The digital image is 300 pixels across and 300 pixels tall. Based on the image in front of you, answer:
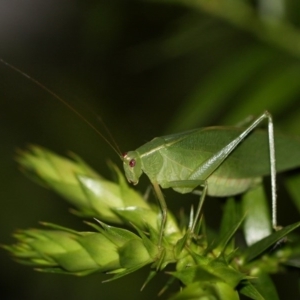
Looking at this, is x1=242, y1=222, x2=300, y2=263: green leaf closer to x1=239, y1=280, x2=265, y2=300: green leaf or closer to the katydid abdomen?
x1=239, y1=280, x2=265, y2=300: green leaf

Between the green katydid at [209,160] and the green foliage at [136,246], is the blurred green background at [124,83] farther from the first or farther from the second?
the green foliage at [136,246]

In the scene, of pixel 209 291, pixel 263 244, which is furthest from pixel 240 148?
pixel 209 291

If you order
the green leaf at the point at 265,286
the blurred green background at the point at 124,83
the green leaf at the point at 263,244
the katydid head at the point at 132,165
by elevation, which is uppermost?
the blurred green background at the point at 124,83

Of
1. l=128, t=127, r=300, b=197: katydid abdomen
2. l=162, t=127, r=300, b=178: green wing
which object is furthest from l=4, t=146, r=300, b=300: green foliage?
l=162, t=127, r=300, b=178: green wing

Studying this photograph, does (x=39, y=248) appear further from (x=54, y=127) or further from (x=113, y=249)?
(x=54, y=127)

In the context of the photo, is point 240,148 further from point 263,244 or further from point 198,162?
point 263,244

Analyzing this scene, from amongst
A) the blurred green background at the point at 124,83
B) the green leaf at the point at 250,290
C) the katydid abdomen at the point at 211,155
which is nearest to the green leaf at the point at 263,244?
the green leaf at the point at 250,290

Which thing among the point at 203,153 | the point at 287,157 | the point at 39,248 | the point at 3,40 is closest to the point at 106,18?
the point at 203,153
